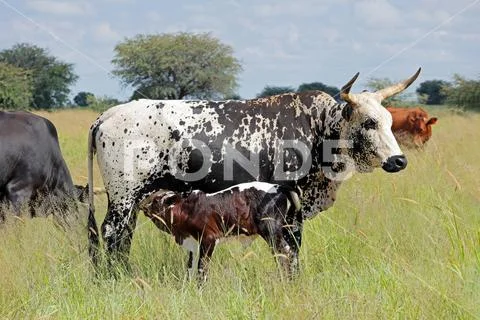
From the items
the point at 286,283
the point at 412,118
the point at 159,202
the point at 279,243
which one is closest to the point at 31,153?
the point at 159,202

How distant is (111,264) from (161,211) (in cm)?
59

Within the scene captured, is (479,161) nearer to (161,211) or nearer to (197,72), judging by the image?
(161,211)

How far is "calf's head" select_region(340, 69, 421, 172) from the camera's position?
5523mm

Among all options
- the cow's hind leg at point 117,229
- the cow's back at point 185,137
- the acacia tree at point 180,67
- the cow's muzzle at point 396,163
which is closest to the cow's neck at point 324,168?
the cow's back at point 185,137

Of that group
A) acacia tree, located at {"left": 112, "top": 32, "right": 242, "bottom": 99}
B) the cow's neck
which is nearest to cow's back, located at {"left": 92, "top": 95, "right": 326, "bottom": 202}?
the cow's neck

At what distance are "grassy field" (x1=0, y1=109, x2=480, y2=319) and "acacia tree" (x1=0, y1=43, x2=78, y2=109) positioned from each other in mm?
44592

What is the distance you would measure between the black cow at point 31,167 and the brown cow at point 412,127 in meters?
7.68

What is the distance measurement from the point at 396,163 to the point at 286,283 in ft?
4.26

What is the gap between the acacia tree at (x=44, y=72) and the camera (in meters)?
51.3

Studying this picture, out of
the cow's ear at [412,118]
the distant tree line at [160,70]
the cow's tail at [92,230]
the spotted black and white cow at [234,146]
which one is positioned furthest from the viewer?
the distant tree line at [160,70]

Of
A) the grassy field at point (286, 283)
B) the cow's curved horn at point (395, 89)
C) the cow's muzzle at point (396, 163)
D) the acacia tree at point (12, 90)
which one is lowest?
the acacia tree at point (12, 90)

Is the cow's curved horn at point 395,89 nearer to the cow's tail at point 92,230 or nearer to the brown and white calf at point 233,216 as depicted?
the brown and white calf at point 233,216

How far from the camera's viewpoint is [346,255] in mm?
5441

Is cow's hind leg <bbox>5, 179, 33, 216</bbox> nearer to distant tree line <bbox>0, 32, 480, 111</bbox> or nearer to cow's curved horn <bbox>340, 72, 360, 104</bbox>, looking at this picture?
cow's curved horn <bbox>340, 72, 360, 104</bbox>
